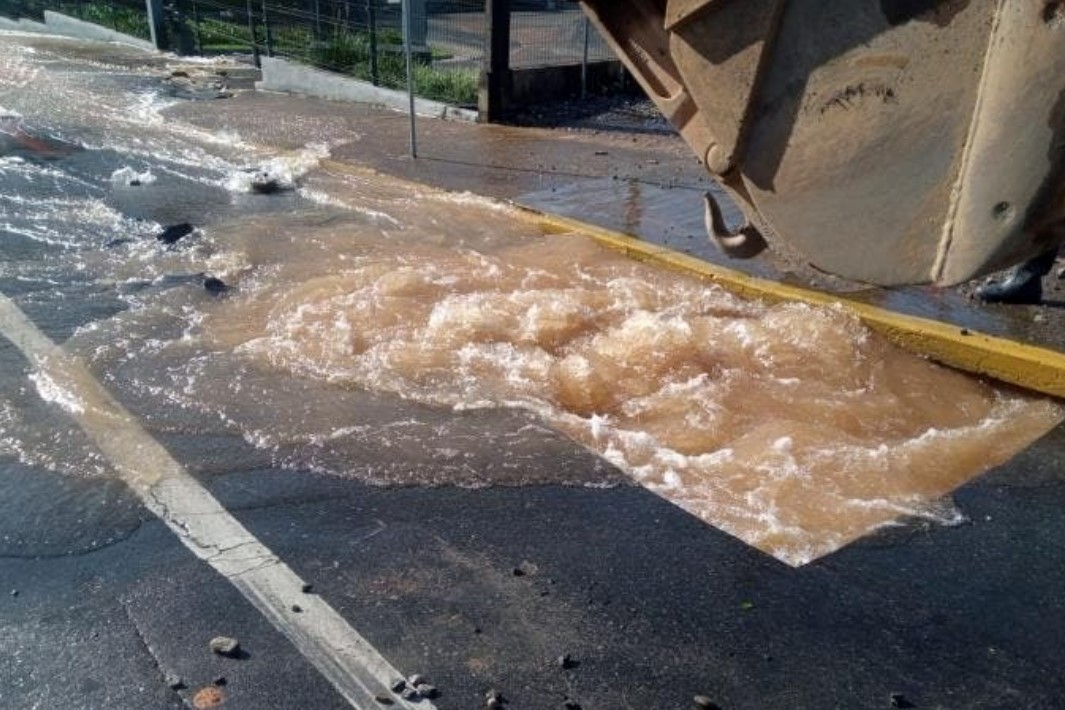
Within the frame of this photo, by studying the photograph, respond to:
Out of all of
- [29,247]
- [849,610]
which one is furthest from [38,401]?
[849,610]

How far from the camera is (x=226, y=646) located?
3.72 m

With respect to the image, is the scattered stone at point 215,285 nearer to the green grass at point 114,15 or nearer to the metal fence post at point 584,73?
the metal fence post at point 584,73

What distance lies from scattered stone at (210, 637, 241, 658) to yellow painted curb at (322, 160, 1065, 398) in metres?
4.68

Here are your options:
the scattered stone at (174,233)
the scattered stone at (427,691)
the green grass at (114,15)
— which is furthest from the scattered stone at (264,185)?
the green grass at (114,15)

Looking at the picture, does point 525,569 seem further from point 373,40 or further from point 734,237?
point 373,40

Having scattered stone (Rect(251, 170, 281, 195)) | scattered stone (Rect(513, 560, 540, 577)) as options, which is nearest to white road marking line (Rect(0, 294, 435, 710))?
scattered stone (Rect(513, 560, 540, 577))

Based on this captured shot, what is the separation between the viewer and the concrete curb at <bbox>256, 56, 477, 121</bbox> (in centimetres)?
1481

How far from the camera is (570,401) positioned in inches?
230

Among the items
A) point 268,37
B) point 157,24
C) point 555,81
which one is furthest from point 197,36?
point 555,81

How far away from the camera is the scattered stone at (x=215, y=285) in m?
7.46

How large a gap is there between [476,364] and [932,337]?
9.69 ft

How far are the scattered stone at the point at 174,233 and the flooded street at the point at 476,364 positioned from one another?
0.12 meters

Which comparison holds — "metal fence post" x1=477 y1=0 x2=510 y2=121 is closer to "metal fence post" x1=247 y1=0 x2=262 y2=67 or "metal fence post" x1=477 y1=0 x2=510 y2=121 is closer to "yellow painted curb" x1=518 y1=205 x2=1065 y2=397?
"metal fence post" x1=247 y1=0 x2=262 y2=67

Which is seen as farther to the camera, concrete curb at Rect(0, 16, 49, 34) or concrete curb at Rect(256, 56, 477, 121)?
concrete curb at Rect(0, 16, 49, 34)
